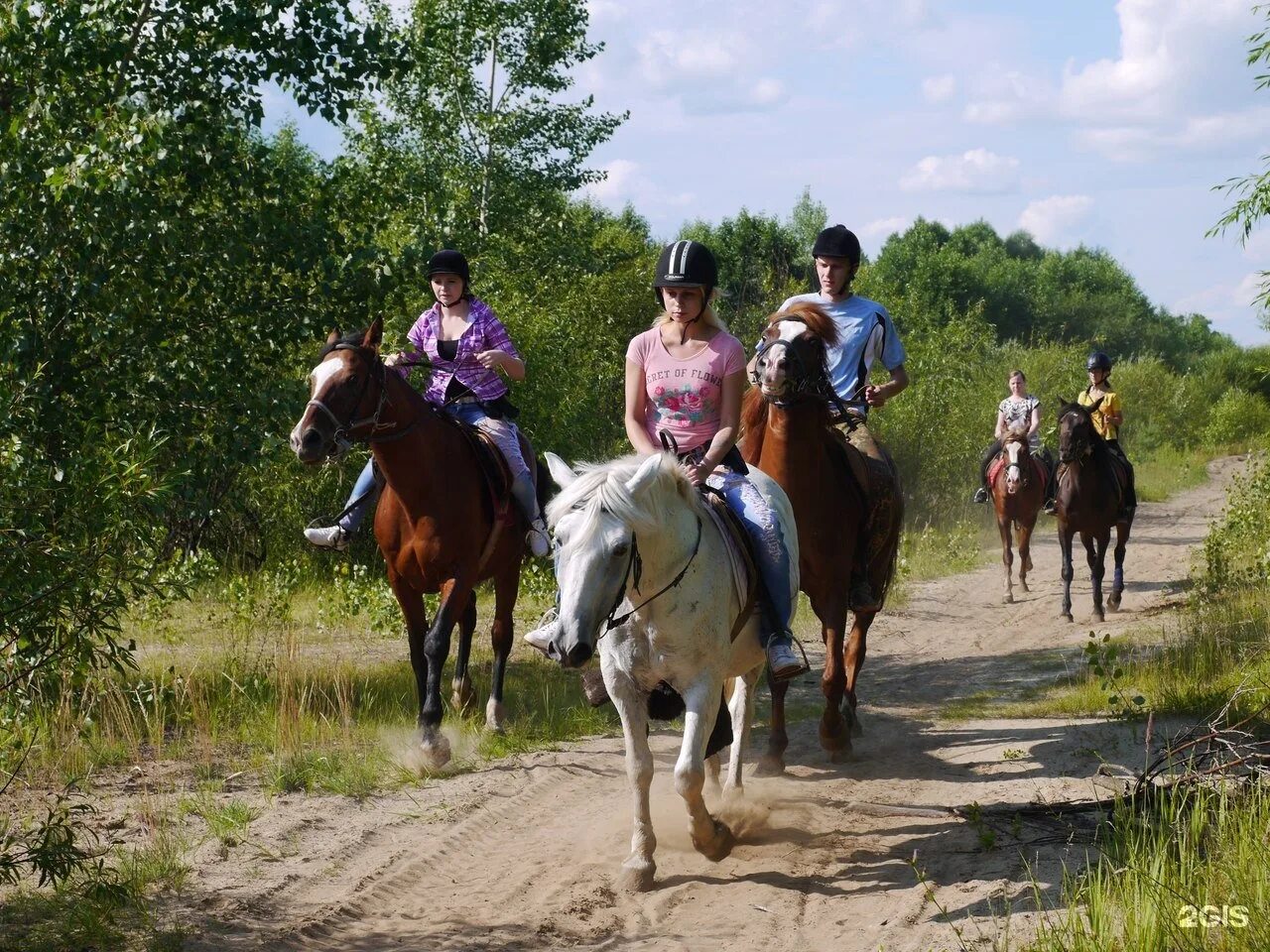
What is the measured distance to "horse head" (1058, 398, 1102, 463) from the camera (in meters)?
15.1

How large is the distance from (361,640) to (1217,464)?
36976mm

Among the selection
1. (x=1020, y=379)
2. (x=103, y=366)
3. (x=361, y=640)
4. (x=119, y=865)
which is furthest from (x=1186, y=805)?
(x=1020, y=379)

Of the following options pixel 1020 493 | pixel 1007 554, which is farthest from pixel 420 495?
pixel 1020 493

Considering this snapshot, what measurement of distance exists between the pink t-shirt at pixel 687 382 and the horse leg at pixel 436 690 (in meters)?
2.49

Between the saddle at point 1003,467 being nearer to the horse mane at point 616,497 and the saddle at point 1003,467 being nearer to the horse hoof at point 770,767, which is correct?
the horse hoof at point 770,767

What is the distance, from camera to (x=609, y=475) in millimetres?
5246

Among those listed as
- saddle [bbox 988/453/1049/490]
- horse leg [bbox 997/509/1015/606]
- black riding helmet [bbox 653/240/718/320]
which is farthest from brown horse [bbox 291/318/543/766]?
saddle [bbox 988/453/1049/490]

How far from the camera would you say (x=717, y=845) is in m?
6.05

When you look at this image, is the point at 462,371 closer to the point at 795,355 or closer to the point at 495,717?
the point at 495,717

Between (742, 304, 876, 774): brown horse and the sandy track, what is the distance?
491mm

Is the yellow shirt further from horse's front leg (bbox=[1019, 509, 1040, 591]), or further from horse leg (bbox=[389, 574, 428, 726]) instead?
horse leg (bbox=[389, 574, 428, 726])

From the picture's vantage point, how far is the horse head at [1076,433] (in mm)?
15109

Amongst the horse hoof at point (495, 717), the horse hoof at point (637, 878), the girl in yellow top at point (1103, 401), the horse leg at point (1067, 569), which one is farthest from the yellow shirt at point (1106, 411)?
the horse hoof at point (637, 878)

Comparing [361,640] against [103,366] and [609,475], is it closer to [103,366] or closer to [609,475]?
[103,366]
